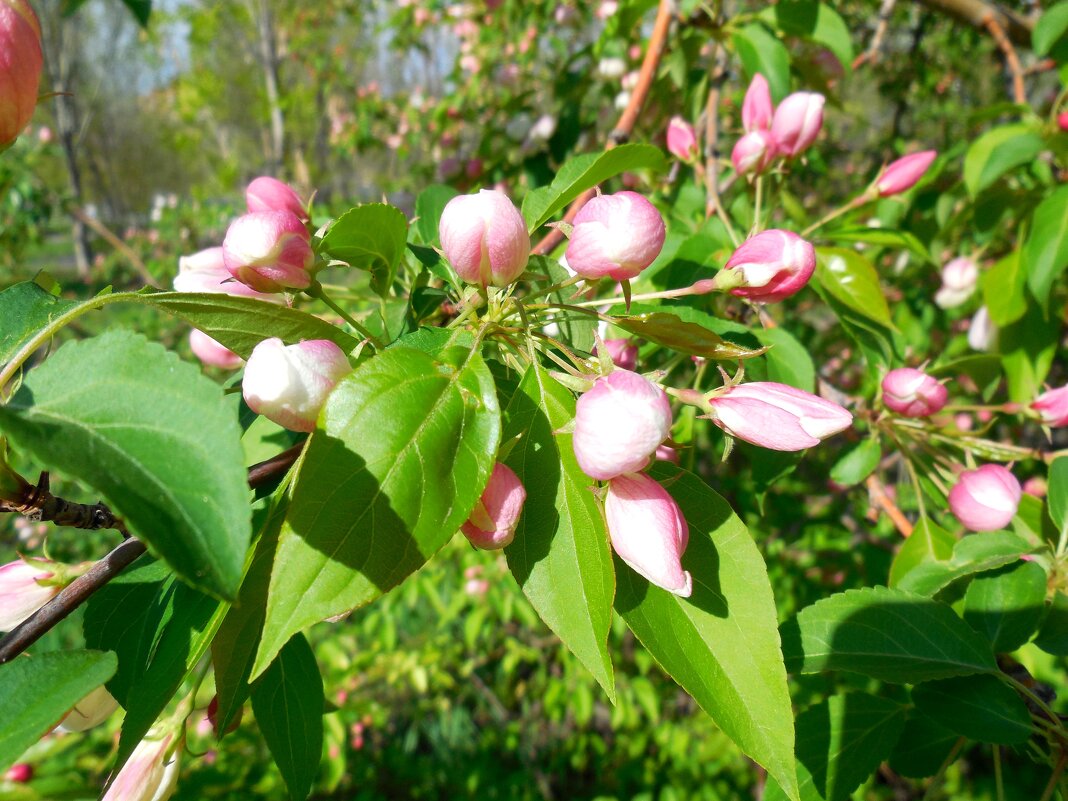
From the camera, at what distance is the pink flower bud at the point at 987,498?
77 cm

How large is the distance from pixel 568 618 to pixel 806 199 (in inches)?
107

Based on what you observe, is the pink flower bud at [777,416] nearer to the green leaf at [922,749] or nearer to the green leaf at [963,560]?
the green leaf at [963,560]

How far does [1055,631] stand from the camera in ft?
2.21

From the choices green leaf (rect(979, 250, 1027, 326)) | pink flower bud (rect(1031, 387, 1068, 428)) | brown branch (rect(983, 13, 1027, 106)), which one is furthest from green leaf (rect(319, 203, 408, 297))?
brown branch (rect(983, 13, 1027, 106))

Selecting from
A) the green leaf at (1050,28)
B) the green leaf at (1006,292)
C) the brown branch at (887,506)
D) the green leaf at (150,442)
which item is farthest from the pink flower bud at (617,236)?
the green leaf at (1050,28)

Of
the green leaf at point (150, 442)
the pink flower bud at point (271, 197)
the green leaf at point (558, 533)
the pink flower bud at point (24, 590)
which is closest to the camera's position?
the green leaf at point (150, 442)

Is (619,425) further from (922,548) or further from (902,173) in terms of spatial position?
(902,173)

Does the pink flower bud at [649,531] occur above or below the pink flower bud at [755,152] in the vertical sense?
below

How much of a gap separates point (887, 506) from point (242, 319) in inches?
33.0

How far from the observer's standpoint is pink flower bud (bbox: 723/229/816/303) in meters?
0.55

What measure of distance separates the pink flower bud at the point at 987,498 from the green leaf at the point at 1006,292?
0.58 metres

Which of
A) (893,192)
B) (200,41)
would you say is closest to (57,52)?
(200,41)

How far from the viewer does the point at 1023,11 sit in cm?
254

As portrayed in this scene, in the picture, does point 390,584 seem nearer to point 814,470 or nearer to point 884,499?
point 884,499
